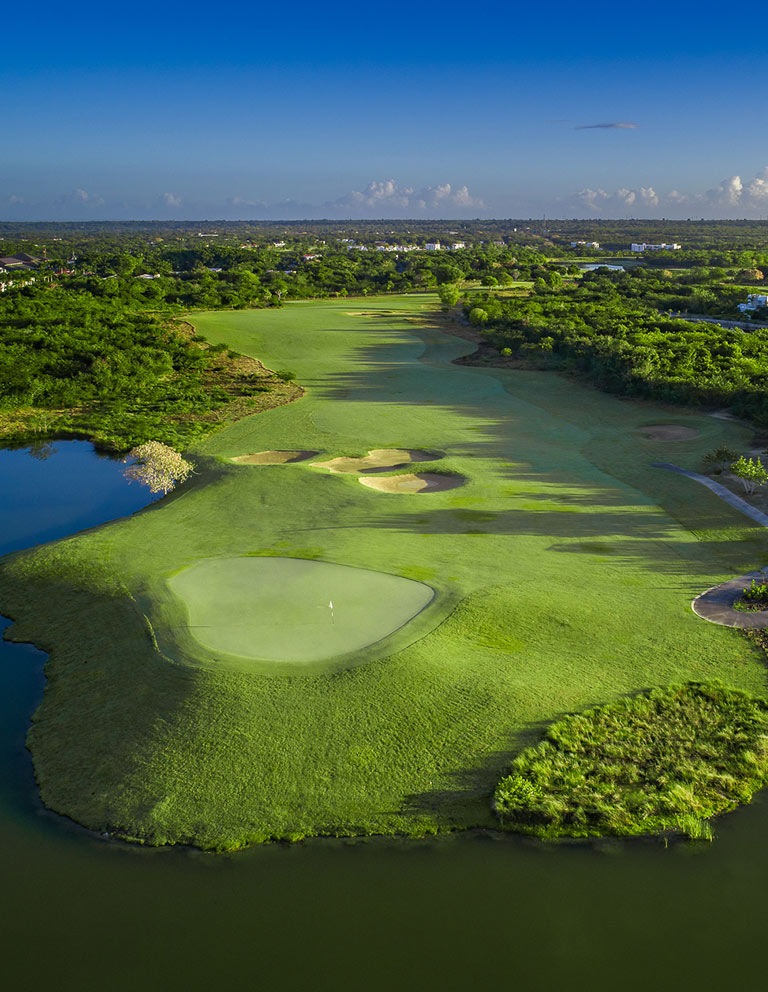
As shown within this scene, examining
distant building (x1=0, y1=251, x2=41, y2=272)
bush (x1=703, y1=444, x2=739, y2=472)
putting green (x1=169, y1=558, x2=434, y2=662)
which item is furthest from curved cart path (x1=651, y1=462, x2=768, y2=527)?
distant building (x1=0, y1=251, x2=41, y2=272)

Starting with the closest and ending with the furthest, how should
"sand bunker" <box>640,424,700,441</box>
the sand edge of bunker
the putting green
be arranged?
→ 1. the putting green
2. the sand edge of bunker
3. "sand bunker" <box>640,424,700,441</box>

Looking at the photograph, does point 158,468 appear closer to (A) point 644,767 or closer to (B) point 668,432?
(A) point 644,767

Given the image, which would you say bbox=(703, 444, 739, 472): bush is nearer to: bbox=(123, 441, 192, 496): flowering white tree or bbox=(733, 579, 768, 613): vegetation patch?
bbox=(733, 579, 768, 613): vegetation patch

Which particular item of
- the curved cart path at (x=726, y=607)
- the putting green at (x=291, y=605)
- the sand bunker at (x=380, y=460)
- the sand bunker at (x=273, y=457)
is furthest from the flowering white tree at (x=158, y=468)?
the curved cart path at (x=726, y=607)

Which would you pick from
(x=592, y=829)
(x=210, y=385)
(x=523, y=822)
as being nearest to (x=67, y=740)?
(x=523, y=822)

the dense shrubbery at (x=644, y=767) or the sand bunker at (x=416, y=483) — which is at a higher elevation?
the sand bunker at (x=416, y=483)

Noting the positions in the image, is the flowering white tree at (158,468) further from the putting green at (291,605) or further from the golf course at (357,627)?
the putting green at (291,605)

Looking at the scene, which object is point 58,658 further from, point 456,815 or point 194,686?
point 456,815
